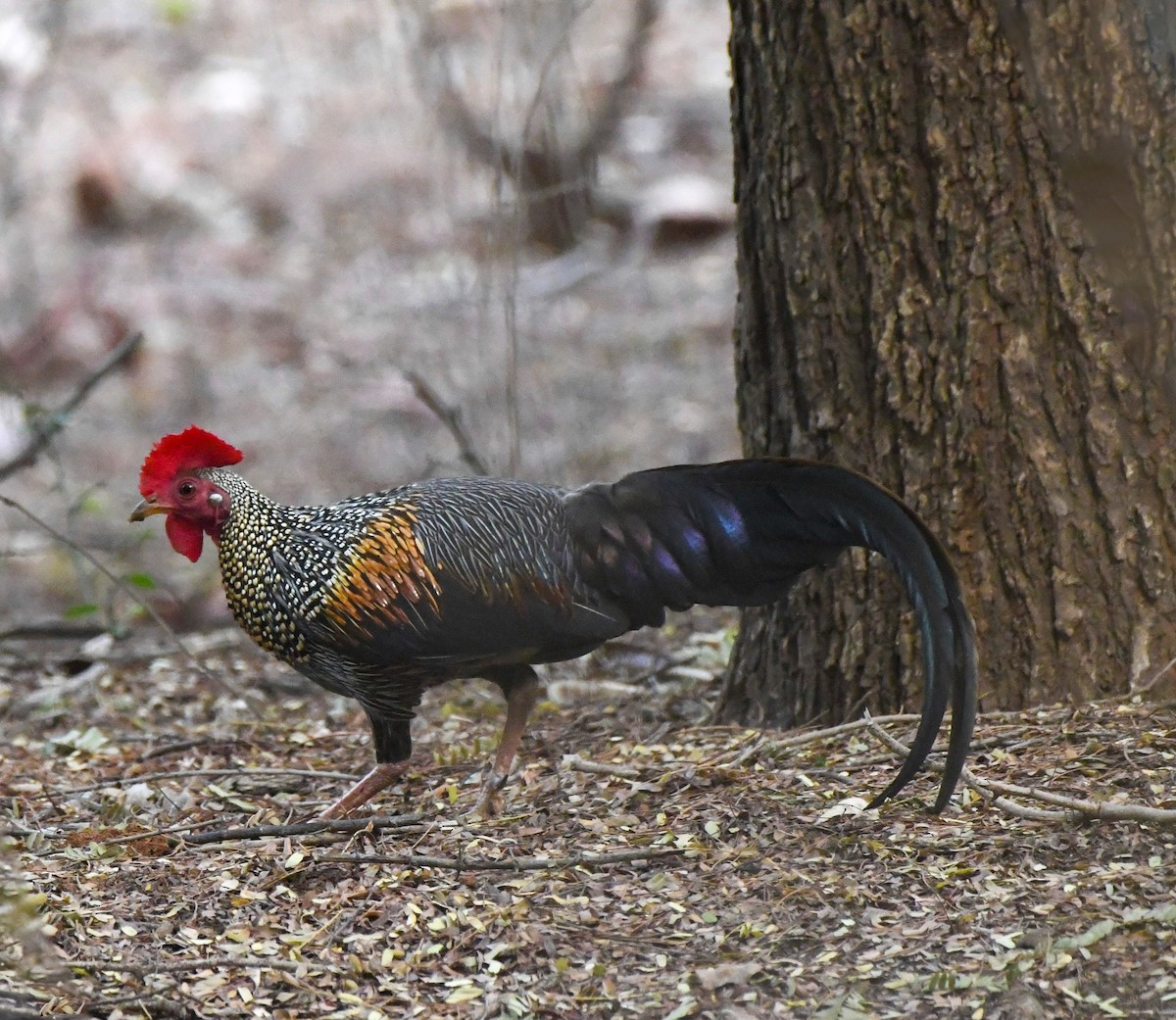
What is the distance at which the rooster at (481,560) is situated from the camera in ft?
13.5

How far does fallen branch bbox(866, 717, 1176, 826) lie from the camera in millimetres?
3547

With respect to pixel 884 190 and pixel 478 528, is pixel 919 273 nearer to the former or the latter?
pixel 884 190

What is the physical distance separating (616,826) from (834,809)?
615 mm

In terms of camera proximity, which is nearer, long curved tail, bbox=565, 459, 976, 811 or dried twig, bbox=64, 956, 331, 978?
dried twig, bbox=64, 956, 331, 978

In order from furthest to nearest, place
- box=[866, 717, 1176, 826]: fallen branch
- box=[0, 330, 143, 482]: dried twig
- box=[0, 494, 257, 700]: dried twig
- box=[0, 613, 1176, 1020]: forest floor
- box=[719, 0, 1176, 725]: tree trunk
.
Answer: box=[0, 330, 143, 482]: dried twig → box=[0, 494, 257, 700]: dried twig → box=[719, 0, 1176, 725]: tree trunk → box=[866, 717, 1176, 826]: fallen branch → box=[0, 613, 1176, 1020]: forest floor

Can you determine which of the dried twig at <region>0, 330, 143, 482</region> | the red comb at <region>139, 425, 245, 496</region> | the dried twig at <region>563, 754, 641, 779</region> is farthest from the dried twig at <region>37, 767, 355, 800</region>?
the dried twig at <region>0, 330, 143, 482</region>

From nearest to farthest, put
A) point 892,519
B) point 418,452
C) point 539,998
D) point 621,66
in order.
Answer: point 539,998, point 892,519, point 418,452, point 621,66

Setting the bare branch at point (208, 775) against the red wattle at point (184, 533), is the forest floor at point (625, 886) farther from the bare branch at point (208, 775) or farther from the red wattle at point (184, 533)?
the red wattle at point (184, 533)

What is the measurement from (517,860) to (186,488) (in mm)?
1626

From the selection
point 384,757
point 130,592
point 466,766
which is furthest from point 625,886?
point 130,592

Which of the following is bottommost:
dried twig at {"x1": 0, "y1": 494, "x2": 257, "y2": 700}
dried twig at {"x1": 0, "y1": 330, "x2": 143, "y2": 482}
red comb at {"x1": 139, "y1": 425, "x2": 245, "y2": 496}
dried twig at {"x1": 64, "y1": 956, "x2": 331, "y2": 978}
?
dried twig at {"x1": 64, "y1": 956, "x2": 331, "y2": 978}

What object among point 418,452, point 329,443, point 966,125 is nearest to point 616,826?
point 966,125

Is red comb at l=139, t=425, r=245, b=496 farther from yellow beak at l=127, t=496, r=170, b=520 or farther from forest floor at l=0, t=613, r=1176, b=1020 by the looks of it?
forest floor at l=0, t=613, r=1176, b=1020

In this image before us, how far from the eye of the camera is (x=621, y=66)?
41.6 feet
